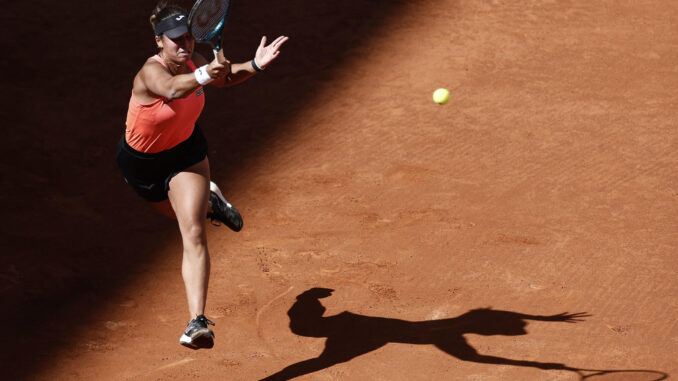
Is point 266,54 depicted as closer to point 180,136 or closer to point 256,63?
point 256,63

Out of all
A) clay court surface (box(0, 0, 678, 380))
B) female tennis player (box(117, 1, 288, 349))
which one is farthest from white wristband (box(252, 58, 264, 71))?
clay court surface (box(0, 0, 678, 380))

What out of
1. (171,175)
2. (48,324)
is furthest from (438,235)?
(48,324)

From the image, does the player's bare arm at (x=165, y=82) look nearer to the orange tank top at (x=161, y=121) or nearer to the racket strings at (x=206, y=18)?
the orange tank top at (x=161, y=121)

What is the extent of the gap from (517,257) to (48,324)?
318cm

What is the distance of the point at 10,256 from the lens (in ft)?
21.1

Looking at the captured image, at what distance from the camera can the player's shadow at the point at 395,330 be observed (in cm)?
550

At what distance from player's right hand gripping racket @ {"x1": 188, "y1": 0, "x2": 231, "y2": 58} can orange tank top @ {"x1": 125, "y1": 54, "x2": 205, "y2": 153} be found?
274 millimetres

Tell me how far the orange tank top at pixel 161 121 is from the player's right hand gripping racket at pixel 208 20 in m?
0.27

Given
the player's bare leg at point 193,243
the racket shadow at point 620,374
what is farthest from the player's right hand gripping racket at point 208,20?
the racket shadow at point 620,374

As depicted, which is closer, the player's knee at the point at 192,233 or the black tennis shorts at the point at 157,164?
the player's knee at the point at 192,233

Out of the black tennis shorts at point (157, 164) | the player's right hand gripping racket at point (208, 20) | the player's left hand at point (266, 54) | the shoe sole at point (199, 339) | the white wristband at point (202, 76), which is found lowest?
the shoe sole at point (199, 339)

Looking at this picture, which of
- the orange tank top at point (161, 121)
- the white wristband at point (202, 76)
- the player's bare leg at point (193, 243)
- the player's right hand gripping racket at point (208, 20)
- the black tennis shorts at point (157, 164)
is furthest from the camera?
the black tennis shorts at point (157, 164)

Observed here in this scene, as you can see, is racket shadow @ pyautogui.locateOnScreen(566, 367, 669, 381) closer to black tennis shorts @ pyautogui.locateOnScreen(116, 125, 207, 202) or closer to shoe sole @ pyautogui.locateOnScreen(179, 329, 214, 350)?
shoe sole @ pyautogui.locateOnScreen(179, 329, 214, 350)

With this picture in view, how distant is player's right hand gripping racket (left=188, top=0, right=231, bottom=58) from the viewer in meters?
4.76
